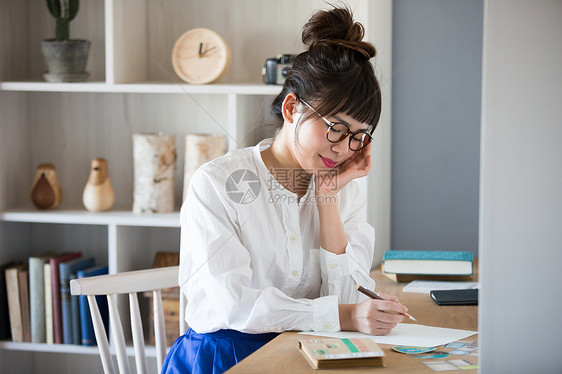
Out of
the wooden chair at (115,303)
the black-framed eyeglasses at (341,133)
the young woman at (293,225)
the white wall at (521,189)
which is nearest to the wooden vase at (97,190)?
the wooden chair at (115,303)

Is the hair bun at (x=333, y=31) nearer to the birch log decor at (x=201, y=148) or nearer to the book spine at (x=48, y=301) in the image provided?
the birch log decor at (x=201, y=148)

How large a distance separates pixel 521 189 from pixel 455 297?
2.35 ft

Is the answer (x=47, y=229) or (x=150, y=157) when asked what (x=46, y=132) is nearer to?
(x=47, y=229)

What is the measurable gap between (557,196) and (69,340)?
5.27 ft

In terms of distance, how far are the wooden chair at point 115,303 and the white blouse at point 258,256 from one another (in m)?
0.18

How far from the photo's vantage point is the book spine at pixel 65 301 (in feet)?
6.18

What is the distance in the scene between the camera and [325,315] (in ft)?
3.59

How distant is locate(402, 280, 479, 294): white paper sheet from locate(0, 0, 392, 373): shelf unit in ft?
0.93

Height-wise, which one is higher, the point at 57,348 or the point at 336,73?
the point at 336,73

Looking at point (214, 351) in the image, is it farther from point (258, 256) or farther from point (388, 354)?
point (388, 354)

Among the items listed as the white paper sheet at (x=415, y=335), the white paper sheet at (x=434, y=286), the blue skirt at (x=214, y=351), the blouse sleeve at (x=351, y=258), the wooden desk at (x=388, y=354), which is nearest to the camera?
the wooden desk at (x=388, y=354)

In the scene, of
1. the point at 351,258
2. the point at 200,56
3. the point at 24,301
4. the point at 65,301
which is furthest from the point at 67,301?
the point at 351,258

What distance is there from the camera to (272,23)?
1.90 metres

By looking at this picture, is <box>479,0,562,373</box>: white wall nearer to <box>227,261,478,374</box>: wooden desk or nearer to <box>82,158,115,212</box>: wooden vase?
<box>227,261,478,374</box>: wooden desk
